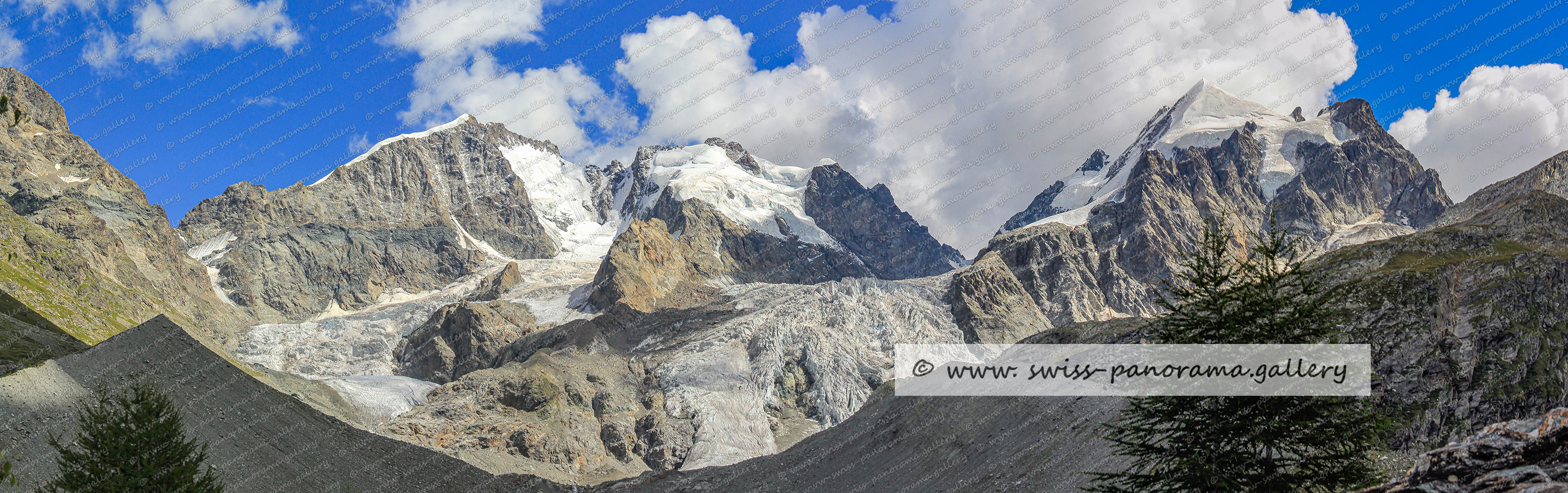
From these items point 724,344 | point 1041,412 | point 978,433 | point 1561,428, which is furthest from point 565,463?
point 1561,428

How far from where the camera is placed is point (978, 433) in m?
81.1

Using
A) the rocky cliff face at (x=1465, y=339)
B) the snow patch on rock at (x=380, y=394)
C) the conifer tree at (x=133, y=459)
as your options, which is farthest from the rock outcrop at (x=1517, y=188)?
the snow patch on rock at (x=380, y=394)

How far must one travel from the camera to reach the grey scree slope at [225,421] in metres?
42.6

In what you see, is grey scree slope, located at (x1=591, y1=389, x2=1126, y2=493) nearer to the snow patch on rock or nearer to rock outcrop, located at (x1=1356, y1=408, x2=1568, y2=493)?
rock outcrop, located at (x1=1356, y1=408, x2=1568, y2=493)

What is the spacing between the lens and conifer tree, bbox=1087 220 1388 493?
1912cm

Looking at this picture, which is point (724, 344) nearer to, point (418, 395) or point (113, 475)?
point (418, 395)

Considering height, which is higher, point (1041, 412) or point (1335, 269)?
point (1335, 269)

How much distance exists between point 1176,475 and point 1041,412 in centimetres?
5563

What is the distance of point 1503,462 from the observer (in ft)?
43.8

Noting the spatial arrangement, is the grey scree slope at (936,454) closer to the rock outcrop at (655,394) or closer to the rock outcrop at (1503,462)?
the rock outcrop at (655,394)

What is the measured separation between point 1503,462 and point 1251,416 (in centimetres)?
607

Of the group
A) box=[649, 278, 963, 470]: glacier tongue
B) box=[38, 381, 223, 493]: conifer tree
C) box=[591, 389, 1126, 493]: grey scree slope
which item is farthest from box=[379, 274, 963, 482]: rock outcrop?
box=[38, 381, 223, 493]: conifer tree

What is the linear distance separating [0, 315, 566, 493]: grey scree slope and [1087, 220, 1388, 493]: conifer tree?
43366mm

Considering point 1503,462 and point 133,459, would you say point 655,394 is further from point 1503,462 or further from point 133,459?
point 1503,462
